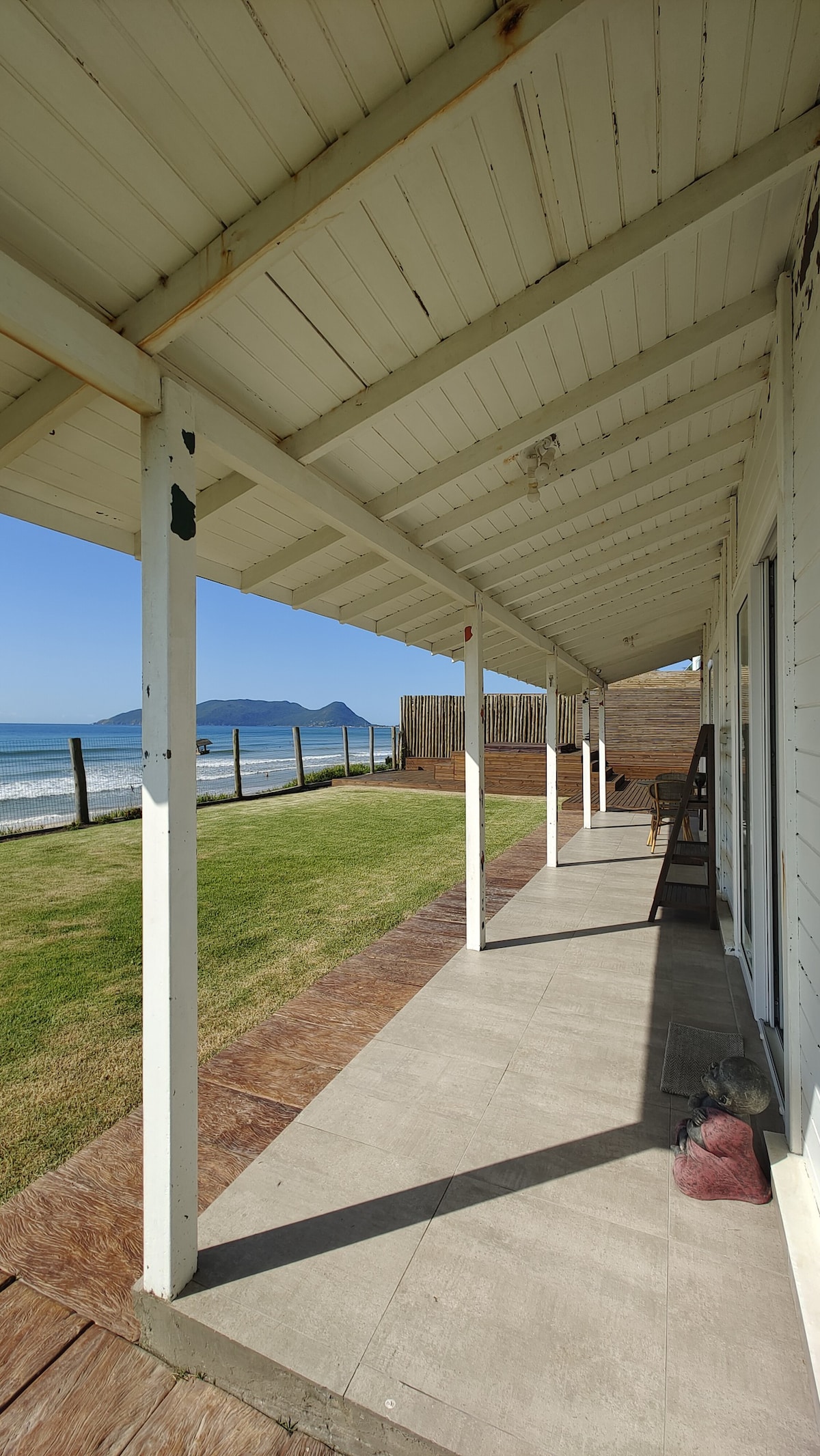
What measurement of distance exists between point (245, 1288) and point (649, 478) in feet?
11.2

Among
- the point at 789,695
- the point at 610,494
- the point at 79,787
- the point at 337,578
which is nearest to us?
the point at 789,695

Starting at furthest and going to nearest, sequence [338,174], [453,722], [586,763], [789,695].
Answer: [453,722] → [586,763] → [789,695] → [338,174]

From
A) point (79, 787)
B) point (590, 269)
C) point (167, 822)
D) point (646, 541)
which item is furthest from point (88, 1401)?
point (79, 787)

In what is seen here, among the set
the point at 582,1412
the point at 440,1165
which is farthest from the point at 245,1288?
the point at 582,1412

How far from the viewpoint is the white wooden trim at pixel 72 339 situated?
45.6 inches

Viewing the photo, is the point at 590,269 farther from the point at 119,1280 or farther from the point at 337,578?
the point at 119,1280

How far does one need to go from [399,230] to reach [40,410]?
3.23ft

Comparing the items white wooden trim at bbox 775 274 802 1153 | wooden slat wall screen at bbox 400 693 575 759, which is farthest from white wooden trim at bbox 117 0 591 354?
wooden slat wall screen at bbox 400 693 575 759

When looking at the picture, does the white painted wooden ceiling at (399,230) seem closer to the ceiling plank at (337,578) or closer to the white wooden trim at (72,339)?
the white wooden trim at (72,339)

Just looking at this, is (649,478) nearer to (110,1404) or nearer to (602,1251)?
(602,1251)

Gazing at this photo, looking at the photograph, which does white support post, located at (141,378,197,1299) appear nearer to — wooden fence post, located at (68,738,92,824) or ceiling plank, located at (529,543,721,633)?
ceiling plank, located at (529,543,721,633)

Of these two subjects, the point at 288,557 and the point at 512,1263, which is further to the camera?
the point at 288,557

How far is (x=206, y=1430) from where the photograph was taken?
1.35 meters

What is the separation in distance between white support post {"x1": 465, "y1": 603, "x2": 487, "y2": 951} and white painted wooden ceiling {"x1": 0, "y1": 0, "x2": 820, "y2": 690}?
1219 mm
